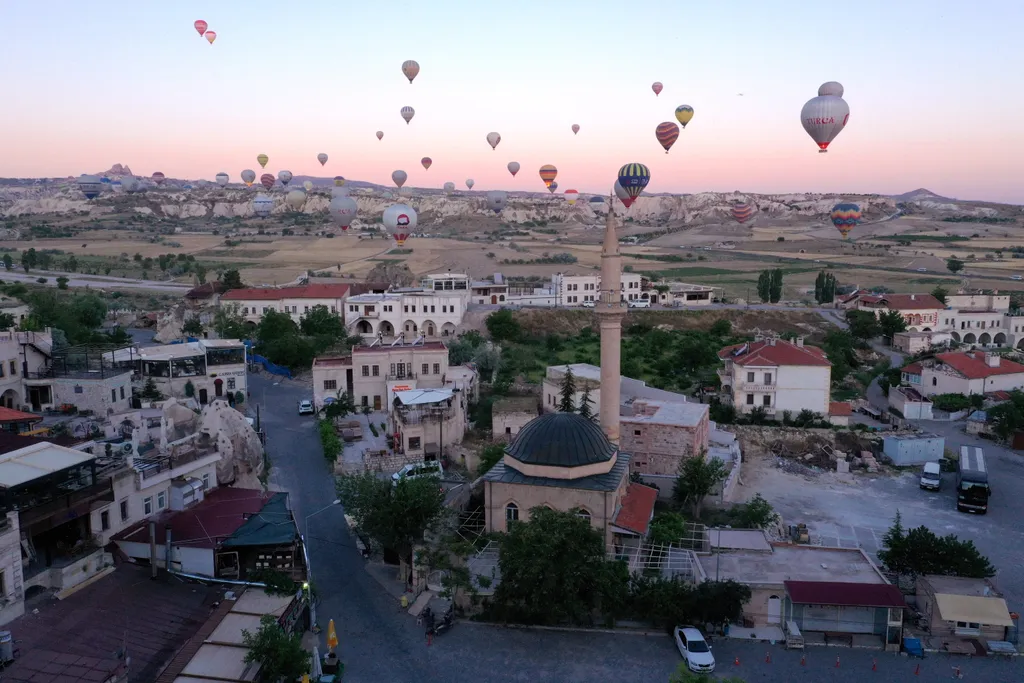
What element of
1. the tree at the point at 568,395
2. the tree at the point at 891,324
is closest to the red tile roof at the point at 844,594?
the tree at the point at 568,395

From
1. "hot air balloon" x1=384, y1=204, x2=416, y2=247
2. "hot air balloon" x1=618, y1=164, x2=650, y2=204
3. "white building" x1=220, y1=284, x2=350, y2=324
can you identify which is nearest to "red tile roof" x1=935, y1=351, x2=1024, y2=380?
"hot air balloon" x1=618, y1=164, x2=650, y2=204

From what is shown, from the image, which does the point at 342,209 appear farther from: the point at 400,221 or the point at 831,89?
the point at 831,89

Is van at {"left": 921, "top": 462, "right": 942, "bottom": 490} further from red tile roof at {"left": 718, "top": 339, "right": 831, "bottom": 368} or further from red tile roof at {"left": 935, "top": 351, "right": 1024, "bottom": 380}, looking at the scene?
red tile roof at {"left": 935, "top": 351, "right": 1024, "bottom": 380}

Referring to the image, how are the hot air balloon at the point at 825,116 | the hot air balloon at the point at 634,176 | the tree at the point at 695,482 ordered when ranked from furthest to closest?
the hot air balloon at the point at 634,176, the hot air balloon at the point at 825,116, the tree at the point at 695,482

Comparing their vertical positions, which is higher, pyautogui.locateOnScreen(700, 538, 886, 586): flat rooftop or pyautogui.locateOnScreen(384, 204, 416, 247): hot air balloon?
pyautogui.locateOnScreen(384, 204, 416, 247): hot air balloon

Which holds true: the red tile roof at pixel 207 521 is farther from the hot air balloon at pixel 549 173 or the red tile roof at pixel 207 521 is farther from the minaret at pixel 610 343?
the hot air balloon at pixel 549 173

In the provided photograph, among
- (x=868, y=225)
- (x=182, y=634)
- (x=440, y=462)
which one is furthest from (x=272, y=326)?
(x=868, y=225)
